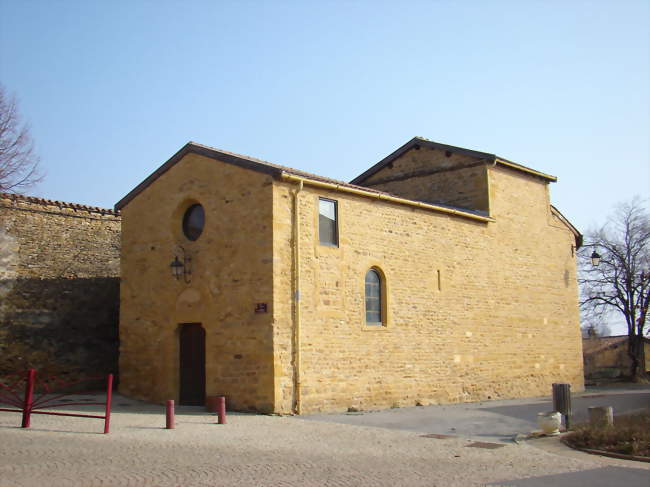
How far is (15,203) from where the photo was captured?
17.9 m

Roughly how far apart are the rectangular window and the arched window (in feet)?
4.48

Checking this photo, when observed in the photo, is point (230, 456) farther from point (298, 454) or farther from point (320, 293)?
point (320, 293)

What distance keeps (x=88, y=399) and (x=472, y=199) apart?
1247 centimetres

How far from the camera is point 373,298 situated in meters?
15.8

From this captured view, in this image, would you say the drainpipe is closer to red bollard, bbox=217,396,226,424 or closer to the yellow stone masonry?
the yellow stone masonry

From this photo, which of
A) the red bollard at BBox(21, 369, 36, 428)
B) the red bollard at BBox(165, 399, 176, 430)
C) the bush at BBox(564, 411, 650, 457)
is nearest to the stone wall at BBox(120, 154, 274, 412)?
the red bollard at BBox(165, 399, 176, 430)

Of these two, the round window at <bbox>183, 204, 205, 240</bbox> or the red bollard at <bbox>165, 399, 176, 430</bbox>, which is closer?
the red bollard at <bbox>165, 399, 176, 430</bbox>

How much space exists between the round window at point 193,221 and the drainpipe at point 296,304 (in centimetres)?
264

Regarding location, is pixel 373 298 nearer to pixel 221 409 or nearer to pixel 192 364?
pixel 192 364

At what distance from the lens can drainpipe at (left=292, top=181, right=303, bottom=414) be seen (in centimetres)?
1364

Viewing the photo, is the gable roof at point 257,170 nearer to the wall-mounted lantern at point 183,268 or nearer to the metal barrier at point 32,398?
the wall-mounted lantern at point 183,268

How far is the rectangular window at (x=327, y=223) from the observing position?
14844 millimetres

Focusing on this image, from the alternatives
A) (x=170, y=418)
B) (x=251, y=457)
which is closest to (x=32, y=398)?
(x=170, y=418)

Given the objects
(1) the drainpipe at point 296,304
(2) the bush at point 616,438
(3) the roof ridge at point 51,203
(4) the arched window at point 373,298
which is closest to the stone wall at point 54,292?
(3) the roof ridge at point 51,203
